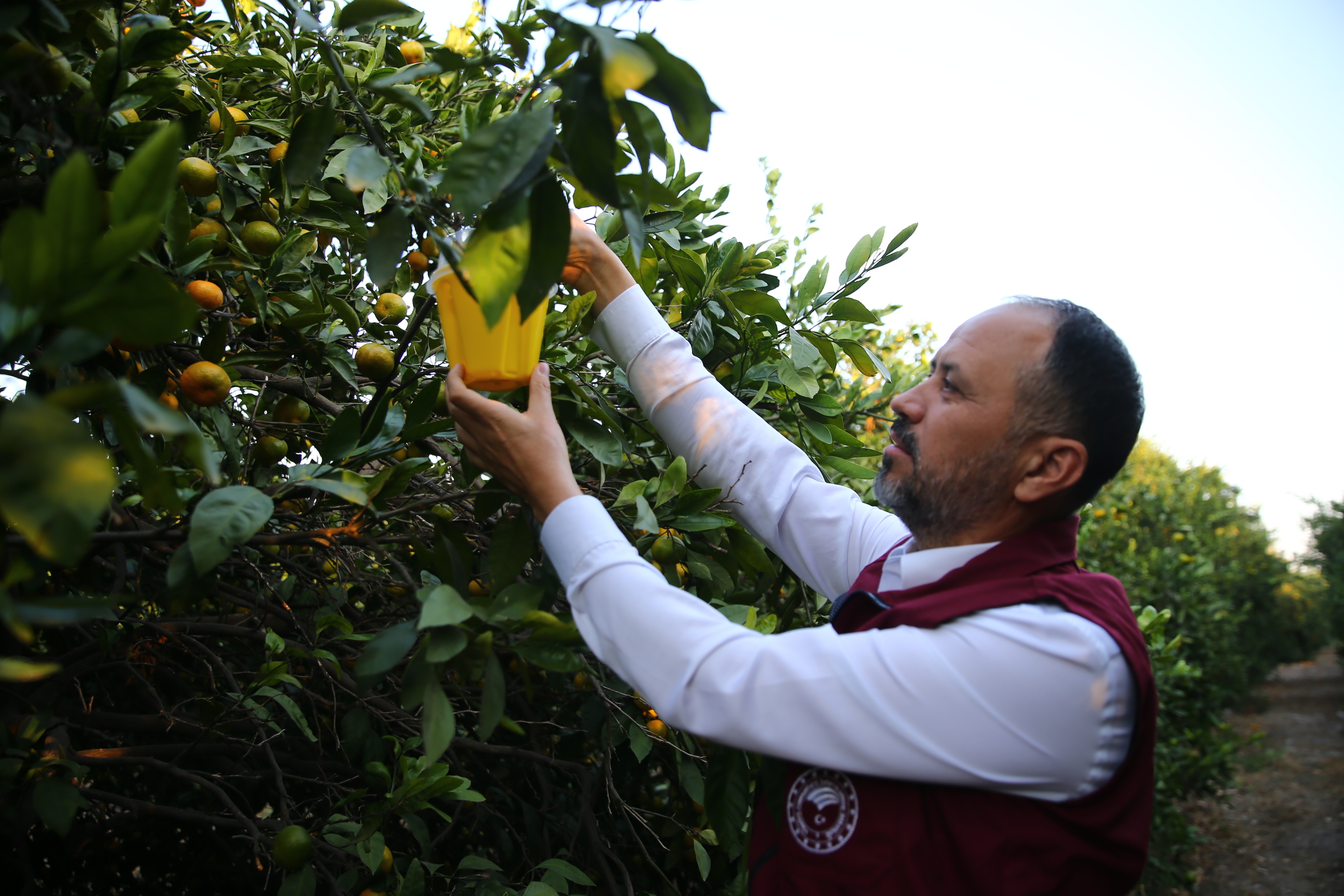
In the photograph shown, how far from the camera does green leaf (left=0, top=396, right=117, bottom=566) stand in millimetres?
581

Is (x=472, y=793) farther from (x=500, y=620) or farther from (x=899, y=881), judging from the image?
Answer: (x=899, y=881)

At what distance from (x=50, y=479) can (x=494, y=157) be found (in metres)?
0.48

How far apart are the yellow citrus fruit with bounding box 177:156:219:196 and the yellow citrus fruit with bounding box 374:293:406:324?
0.35 metres

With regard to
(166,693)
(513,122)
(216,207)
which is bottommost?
(166,693)

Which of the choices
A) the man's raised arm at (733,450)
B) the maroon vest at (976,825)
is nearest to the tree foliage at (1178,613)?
the man's raised arm at (733,450)

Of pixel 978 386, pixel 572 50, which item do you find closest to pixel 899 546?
pixel 978 386

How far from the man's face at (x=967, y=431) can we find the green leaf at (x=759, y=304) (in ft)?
1.33

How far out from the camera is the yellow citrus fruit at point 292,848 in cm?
146

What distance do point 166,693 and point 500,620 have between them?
1750mm

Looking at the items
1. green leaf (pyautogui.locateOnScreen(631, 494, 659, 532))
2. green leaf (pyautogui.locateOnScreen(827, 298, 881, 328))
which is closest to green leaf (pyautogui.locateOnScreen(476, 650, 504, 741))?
green leaf (pyautogui.locateOnScreen(631, 494, 659, 532))

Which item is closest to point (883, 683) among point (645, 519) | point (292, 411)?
point (645, 519)

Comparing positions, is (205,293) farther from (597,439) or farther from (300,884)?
(300,884)

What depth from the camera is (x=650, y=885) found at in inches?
84.7

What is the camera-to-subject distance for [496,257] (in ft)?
2.96
